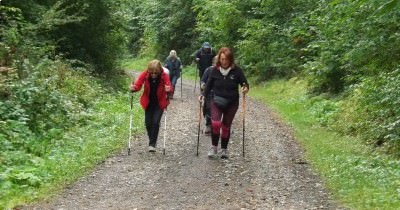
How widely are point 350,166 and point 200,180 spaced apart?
2.85 m

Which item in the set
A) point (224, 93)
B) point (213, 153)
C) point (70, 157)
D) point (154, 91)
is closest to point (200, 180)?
point (213, 153)

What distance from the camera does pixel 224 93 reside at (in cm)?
1060

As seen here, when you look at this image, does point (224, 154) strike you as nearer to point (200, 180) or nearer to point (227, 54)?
point (200, 180)

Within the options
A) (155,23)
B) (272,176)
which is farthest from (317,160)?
(155,23)

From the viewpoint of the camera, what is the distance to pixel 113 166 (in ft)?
32.3

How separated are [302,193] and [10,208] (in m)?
4.28

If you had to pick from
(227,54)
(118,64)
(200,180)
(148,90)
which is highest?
(227,54)

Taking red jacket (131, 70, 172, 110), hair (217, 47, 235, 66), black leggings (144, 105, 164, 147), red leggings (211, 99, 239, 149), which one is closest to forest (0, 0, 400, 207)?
black leggings (144, 105, 164, 147)

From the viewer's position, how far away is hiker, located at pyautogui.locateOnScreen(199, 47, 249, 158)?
1060 cm

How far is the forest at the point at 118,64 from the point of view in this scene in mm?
10531

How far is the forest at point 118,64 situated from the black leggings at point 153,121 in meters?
1.17

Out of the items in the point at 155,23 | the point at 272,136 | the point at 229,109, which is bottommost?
the point at 272,136

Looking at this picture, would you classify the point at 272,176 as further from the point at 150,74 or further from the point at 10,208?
the point at 10,208

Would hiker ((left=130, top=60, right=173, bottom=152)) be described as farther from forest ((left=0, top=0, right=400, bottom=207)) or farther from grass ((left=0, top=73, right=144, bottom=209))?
forest ((left=0, top=0, right=400, bottom=207))
